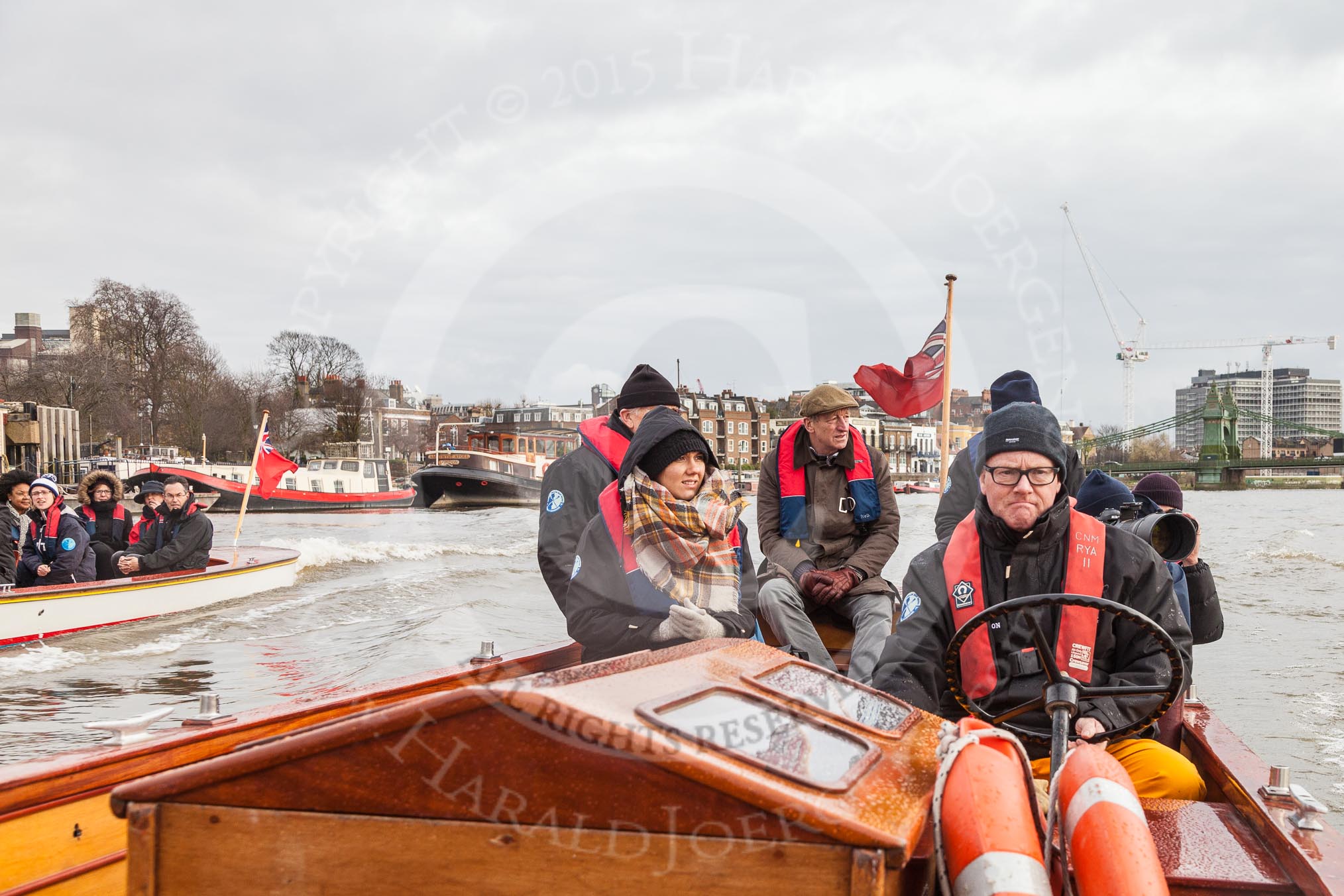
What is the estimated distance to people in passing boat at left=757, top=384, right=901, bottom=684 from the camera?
13.7 ft

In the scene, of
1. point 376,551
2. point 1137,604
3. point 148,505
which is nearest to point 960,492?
point 1137,604

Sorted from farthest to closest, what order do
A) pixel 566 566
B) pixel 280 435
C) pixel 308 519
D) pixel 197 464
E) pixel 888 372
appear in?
pixel 197 464 → pixel 308 519 → pixel 280 435 → pixel 888 372 → pixel 566 566

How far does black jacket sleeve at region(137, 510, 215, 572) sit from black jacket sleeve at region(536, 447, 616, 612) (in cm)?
715

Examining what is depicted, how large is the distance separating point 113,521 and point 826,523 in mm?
8136

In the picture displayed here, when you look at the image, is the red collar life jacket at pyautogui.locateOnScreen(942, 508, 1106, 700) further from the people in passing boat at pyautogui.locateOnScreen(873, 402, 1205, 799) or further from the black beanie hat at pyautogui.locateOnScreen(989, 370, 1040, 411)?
the black beanie hat at pyautogui.locateOnScreen(989, 370, 1040, 411)

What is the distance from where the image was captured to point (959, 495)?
168 inches

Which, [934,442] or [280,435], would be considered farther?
[934,442]

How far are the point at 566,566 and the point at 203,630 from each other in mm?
7464

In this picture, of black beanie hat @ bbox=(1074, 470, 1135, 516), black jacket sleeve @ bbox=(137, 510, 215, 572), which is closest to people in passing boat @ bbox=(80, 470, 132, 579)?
black jacket sleeve @ bbox=(137, 510, 215, 572)

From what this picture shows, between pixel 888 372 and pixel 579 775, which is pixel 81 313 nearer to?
pixel 888 372

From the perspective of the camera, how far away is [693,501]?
2951mm

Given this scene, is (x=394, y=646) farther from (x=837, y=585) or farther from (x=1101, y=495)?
(x=1101, y=495)

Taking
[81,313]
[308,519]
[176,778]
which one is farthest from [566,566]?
[81,313]

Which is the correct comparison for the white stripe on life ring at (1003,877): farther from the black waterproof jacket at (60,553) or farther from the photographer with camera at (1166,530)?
the black waterproof jacket at (60,553)
